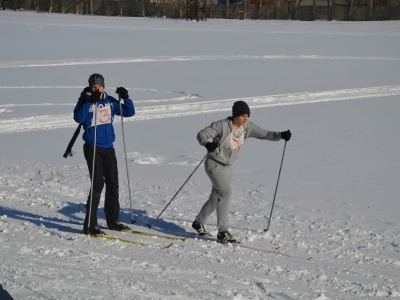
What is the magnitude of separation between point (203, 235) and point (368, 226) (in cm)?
161

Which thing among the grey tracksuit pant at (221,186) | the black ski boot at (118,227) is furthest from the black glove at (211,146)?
the black ski boot at (118,227)

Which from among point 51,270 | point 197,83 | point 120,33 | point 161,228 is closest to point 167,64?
point 197,83

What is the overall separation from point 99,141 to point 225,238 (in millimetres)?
Answer: 1501

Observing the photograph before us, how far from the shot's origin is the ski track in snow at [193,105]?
1437 cm

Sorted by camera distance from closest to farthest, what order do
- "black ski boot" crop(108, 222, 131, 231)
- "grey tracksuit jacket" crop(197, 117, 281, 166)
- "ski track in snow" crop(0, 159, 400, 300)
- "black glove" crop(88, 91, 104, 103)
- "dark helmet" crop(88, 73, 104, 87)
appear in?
"ski track in snow" crop(0, 159, 400, 300) → "grey tracksuit jacket" crop(197, 117, 281, 166) → "black glove" crop(88, 91, 104, 103) → "dark helmet" crop(88, 73, 104, 87) → "black ski boot" crop(108, 222, 131, 231)

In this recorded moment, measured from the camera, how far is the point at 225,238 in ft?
23.4

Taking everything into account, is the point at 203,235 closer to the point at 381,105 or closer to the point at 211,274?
the point at 211,274

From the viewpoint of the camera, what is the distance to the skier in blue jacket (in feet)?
24.3

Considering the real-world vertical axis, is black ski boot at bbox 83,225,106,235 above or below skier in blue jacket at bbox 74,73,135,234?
below

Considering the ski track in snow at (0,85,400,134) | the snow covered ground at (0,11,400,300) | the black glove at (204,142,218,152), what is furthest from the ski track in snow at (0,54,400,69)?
the black glove at (204,142,218,152)

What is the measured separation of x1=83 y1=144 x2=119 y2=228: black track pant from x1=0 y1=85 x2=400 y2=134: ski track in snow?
20.9ft

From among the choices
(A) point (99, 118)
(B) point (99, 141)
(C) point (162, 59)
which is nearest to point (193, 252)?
(B) point (99, 141)

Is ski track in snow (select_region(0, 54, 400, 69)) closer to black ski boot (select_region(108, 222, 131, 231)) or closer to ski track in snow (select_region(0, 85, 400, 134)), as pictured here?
ski track in snow (select_region(0, 85, 400, 134))

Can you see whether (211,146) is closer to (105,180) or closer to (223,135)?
(223,135)
